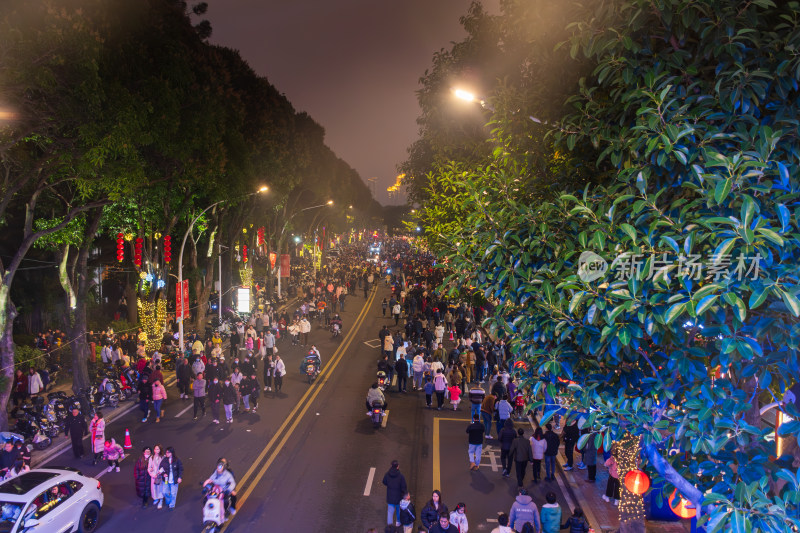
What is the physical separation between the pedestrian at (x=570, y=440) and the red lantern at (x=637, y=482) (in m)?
4.32

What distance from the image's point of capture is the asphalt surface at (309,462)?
11109 mm

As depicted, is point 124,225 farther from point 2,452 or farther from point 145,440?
point 2,452

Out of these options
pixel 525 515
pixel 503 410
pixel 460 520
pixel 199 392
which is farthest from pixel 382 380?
pixel 525 515

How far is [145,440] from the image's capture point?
1530 cm

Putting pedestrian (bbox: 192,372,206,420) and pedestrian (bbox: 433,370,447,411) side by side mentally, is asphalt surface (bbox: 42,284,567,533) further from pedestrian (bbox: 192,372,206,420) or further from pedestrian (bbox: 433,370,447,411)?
pedestrian (bbox: 192,372,206,420)

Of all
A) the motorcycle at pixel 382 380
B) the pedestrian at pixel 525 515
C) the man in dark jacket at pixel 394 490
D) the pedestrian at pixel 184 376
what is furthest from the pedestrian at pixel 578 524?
the pedestrian at pixel 184 376

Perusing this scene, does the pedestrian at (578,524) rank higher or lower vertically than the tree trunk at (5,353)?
lower

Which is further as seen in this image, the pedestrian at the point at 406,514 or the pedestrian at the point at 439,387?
the pedestrian at the point at 439,387

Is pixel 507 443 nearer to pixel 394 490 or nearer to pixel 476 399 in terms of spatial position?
pixel 476 399

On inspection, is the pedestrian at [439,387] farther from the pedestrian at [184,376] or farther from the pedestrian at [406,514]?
the pedestrian at [184,376]

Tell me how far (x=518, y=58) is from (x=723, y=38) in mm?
4003

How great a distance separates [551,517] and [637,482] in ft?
5.81

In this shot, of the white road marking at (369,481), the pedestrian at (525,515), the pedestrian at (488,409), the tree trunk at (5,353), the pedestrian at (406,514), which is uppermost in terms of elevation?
the tree trunk at (5,353)

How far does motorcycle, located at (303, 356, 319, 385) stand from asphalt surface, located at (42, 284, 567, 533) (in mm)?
399
